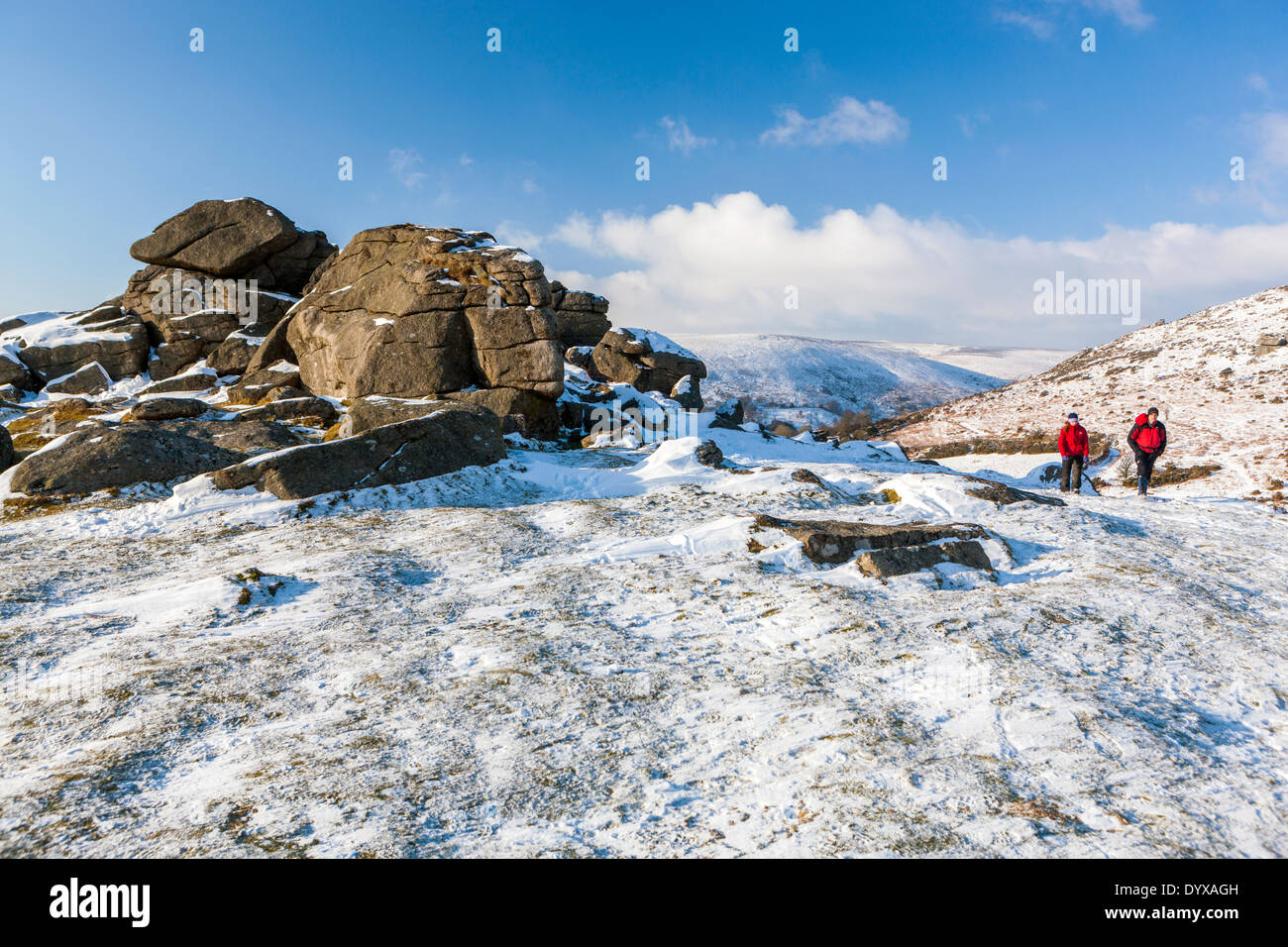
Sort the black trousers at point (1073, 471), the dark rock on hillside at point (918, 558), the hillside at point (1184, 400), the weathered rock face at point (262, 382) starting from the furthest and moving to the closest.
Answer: the hillside at point (1184, 400) → the weathered rock face at point (262, 382) → the black trousers at point (1073, 471) → the dark rock on hillside at point (918, 558)

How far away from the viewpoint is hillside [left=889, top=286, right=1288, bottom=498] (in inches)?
1470

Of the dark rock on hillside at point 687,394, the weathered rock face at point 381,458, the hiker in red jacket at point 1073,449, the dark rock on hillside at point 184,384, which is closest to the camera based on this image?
the weathered rock face at point 381,458

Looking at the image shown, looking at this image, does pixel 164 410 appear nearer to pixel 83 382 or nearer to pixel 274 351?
pixel 274 351

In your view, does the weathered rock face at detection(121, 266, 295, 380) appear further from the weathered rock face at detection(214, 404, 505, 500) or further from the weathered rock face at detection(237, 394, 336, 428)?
the weathered rock face at detection(214, 404, 505, 500)

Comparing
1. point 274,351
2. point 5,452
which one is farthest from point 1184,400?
point 5,452

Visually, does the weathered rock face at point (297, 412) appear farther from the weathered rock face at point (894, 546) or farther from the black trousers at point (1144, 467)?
the black trousers at point (1144, 467)

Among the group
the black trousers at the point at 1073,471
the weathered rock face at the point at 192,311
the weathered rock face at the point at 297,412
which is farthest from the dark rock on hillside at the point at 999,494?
the weathered rock face at the point at 192,311

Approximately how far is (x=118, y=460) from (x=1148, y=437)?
2916cm

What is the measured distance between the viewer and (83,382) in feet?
119

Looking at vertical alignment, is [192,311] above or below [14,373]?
above

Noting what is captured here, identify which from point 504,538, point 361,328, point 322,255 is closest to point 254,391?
point 361,328

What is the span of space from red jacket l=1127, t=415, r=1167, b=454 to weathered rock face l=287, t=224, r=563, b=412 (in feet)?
72.9

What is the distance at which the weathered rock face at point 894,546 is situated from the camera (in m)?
10.3

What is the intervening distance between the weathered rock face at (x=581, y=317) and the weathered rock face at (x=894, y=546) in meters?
42.3
